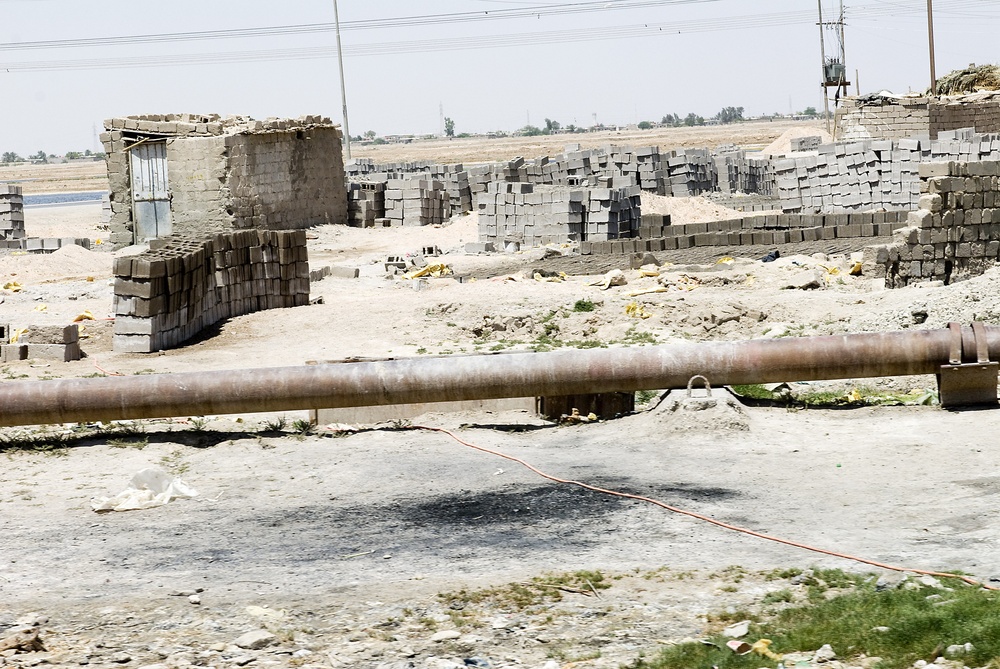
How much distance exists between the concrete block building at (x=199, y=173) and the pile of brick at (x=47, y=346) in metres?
12.3

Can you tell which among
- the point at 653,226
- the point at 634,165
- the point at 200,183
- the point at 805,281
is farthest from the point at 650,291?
the point at 634,165

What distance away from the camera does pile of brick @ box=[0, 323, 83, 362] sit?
1493 centimetres

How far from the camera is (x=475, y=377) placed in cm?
928

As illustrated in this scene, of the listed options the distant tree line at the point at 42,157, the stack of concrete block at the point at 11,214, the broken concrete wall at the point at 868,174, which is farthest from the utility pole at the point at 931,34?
the distant tree line at the point at 42,157

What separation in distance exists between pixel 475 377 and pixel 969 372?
12.1 ft

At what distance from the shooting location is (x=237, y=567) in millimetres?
6621

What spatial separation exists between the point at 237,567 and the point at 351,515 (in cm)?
103

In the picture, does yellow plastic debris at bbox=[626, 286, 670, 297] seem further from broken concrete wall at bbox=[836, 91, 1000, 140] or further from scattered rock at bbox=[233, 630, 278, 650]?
broken concrete wall at bbox=[836, 91, 1000, 140]

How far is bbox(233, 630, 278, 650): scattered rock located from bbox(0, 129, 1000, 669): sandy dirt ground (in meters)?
0.01

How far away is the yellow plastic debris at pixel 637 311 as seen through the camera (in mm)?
16078

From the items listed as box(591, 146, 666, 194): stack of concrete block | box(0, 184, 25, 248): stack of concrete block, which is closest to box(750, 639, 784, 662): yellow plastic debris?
box(591, 146, 666, 194): stack of concrete block

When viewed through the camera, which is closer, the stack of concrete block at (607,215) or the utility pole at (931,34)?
the stack of concrete block at (607,215)

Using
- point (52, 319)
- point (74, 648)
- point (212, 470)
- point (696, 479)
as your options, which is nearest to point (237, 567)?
point (74, 648)

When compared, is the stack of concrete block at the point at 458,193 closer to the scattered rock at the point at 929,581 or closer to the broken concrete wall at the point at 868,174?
the broken concrete wall at the point at 868,174
